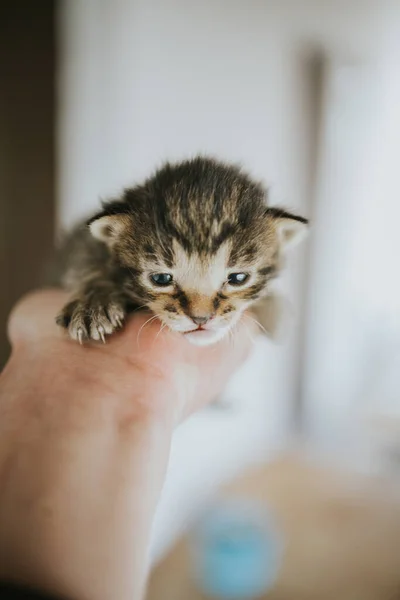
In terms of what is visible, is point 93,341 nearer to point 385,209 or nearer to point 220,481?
point 385,209

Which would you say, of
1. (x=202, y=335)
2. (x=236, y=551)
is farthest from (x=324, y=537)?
(x=202, y=335)

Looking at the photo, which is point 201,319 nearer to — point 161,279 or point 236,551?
point 161,279

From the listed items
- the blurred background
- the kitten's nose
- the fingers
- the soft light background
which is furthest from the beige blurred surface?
the kitten's nose

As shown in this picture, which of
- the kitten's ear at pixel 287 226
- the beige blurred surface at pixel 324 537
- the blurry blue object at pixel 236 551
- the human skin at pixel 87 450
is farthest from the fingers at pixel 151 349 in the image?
the blurry blue object at pixel 236 551

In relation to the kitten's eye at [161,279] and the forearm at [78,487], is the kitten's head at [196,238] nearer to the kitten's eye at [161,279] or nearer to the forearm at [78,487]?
the kitten's eye at [161,279]

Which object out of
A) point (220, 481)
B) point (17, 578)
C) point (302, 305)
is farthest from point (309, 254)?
point (17, 578)

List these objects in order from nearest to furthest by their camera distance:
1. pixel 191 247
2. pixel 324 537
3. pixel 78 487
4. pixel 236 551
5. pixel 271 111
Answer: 1. pixel 78 487
2. pixel 191 247
3. pixel 271 111
4. pixel 324 537
5. pixel 236 551
